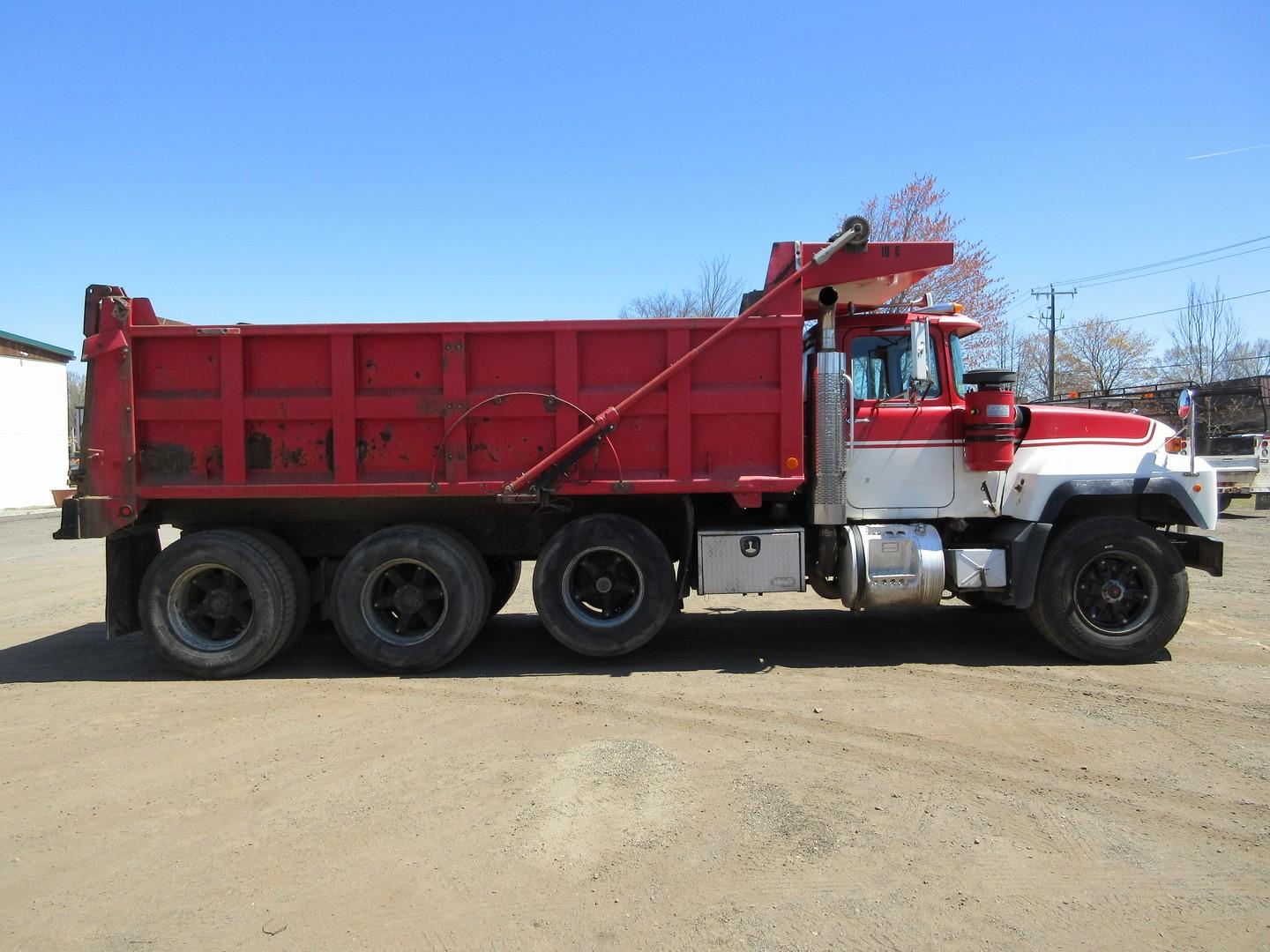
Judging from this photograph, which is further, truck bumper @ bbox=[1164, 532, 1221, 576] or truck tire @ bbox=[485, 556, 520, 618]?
truck tire @ bbox=[485, 556, 520, 618]

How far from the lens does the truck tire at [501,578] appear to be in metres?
7.36

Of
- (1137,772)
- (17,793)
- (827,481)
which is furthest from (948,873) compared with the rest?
(17,793)

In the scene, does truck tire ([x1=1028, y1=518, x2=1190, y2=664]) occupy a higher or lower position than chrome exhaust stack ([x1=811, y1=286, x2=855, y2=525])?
lower

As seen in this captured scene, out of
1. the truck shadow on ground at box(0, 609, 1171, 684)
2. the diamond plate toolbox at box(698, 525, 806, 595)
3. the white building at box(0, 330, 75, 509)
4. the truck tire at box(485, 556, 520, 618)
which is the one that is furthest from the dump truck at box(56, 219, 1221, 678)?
the white building at box(0, 330, 75, 509)

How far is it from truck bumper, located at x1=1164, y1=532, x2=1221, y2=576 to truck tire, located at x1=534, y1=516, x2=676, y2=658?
4.27 m

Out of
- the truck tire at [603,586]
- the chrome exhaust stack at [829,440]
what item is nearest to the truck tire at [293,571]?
the truck tire at [603,586]

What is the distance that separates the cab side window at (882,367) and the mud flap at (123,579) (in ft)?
19.7

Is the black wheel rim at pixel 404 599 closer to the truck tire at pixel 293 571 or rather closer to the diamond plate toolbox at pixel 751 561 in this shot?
the truck tire at pixel 293 571

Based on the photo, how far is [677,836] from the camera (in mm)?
3629

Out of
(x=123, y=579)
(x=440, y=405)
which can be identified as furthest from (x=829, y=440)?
(x=123, y=579)

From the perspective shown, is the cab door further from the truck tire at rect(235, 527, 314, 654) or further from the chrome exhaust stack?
the truck tire at rect(235, 527, 314, 654)

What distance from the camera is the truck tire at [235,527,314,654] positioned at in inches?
251

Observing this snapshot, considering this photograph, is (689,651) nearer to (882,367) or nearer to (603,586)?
(603,586)

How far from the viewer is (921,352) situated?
6148 mm
